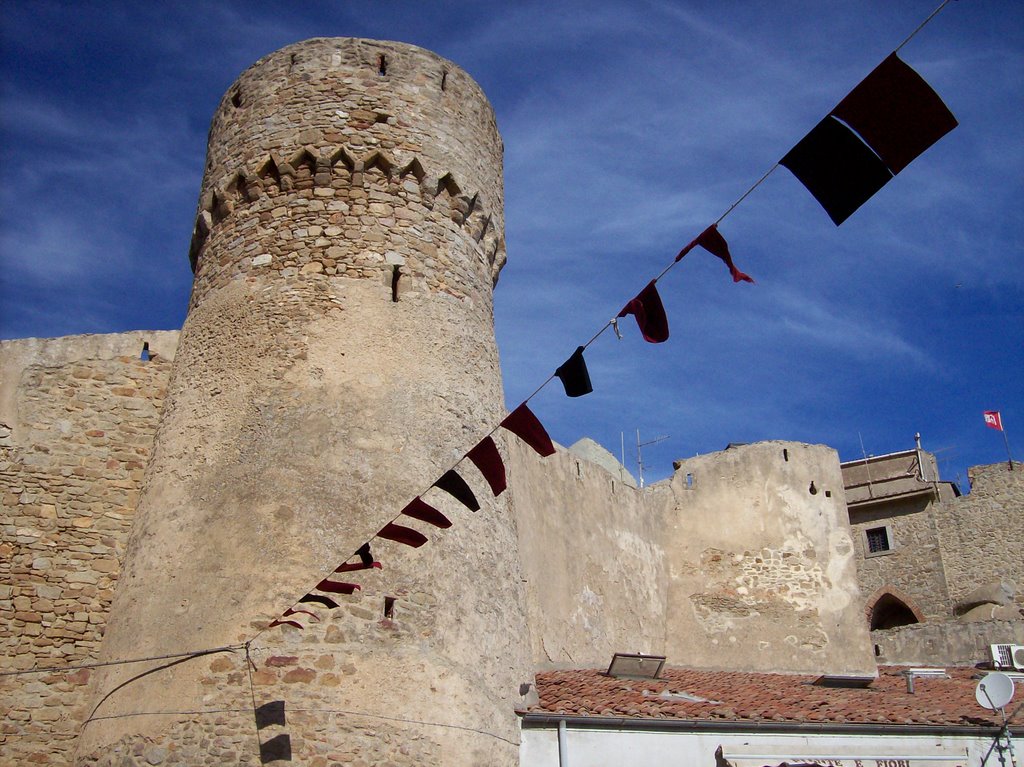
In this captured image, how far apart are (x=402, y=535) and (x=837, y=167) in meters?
4.10

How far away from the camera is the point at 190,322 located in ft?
32.6

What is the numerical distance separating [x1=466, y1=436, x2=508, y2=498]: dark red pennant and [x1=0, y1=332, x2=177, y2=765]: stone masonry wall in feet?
12.0

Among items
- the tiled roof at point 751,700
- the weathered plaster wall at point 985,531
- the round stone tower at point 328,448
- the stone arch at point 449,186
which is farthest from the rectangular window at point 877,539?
the stone arch at point 449,186

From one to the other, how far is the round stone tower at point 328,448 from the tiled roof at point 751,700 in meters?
1.32

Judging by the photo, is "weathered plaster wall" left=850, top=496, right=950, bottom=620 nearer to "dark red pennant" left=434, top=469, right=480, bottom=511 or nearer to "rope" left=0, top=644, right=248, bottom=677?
"dark red pennant" left=434, top=469, right=480, bottom=511

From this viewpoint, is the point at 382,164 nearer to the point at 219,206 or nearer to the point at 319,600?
the point at 219,206

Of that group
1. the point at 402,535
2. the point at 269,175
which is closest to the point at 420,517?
the point at 402,535

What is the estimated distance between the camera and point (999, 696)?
444 inches

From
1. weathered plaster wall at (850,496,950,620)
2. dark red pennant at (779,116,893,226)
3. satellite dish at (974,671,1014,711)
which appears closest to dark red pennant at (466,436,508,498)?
dark red pennant at (779,116,893,226)

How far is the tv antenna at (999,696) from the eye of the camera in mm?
11227

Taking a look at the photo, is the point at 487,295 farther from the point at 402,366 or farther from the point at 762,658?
the point at 762,658

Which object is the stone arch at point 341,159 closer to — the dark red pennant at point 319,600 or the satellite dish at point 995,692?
the dark red pennant at point 319,600

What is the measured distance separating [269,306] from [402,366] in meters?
1.34

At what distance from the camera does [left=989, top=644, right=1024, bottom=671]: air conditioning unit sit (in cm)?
1684
